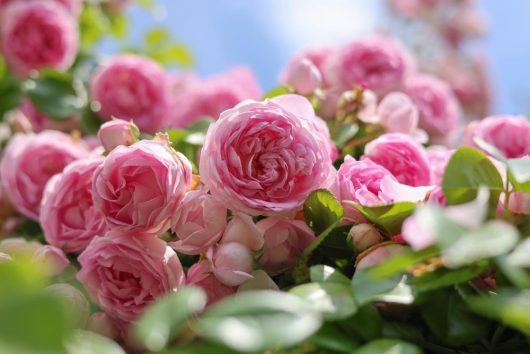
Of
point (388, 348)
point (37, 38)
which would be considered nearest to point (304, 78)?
point (388, 348)

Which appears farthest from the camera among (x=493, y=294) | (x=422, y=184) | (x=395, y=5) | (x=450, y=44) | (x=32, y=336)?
(x=450, y=44)

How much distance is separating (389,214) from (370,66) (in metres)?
0.43

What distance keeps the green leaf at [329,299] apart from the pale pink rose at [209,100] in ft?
1.75

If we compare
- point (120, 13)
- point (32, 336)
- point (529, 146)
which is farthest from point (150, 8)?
point (32, 336)

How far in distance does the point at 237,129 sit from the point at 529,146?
28 centimetres

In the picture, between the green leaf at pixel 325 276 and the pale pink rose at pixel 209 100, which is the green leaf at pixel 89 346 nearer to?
the green leaf at pixel 325 276

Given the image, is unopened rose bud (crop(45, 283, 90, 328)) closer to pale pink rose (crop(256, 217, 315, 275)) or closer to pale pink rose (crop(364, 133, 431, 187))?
pale pink rose (crop(256, 217, 315, 275))

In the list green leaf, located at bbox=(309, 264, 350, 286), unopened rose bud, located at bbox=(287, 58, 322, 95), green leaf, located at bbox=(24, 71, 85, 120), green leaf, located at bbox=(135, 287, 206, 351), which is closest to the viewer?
green leaf, located at bbox=(135, 287, 206, 351)

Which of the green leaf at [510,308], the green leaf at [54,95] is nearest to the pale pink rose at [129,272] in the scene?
the green leaf at [510,308]

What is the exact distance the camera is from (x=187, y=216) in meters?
0.46

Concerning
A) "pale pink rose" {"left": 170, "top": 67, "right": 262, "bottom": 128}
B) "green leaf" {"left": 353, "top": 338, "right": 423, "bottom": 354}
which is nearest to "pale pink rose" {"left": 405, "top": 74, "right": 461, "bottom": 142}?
"pale pink rose" {"left": 170, "top": 67, "right": 262, "bottom": 128}

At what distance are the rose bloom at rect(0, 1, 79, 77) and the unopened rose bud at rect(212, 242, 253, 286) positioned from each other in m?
0.71

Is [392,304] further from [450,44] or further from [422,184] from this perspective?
[450,44]

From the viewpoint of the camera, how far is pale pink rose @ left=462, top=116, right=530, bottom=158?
1.93 ft
